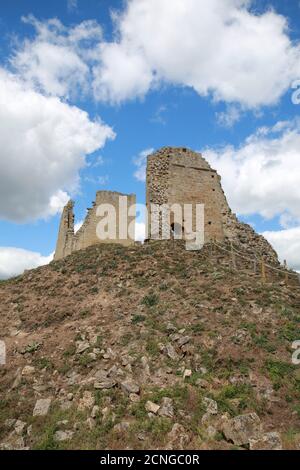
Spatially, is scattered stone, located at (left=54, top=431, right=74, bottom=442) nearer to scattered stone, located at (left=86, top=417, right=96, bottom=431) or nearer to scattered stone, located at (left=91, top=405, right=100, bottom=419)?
scattered stone, located at (left=86, top=417, right=96, bottom=431)

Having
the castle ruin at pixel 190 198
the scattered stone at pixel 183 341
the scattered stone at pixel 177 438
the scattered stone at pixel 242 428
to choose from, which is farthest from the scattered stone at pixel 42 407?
the castle ruin at pixel 190 198

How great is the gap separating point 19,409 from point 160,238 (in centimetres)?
1365

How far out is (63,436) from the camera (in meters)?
7.91

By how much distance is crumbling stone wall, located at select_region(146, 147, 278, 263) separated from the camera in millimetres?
22406

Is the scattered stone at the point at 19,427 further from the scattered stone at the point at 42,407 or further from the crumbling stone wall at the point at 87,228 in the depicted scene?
the crumbling stone wall at the point at 87,228

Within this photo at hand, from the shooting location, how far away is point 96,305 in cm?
1441

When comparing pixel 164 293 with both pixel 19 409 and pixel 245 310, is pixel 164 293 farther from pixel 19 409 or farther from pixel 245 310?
pixel 19 409

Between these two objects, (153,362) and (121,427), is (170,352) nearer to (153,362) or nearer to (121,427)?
(153,362)

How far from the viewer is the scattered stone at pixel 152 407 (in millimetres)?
8443

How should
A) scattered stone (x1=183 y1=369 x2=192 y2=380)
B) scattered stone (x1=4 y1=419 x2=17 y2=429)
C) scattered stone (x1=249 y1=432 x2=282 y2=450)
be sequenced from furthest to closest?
scattered stone (x1=183 y1=369 x2=192 y2=380)
scattered stone (x1=4 y1=419 x2=17 y2=429)
scattered stone (x1=249 y1=432 x2=282 y2=450)

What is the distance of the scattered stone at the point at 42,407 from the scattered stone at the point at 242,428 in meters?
4.16

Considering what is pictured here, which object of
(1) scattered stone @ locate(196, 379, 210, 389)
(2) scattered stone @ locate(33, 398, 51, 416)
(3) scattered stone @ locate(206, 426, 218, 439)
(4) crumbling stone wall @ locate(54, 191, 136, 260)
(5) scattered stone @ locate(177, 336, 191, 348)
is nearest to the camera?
(3) scattered stone @ locate(206, 426, 218, 439)

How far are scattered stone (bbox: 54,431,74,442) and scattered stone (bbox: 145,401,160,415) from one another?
5.62ft

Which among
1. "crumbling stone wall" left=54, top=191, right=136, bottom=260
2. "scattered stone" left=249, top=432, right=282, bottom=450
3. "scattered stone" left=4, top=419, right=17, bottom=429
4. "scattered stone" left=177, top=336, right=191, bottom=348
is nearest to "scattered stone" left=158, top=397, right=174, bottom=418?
"scattered stone" left=249, top=432, right=282, bottom=450
